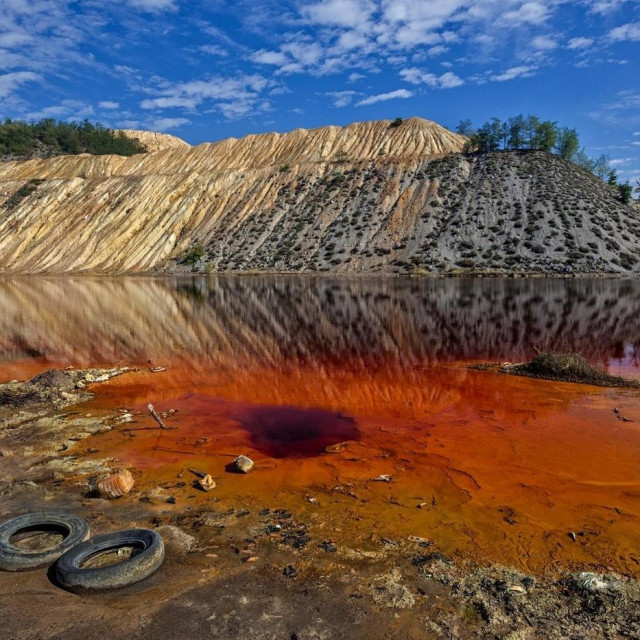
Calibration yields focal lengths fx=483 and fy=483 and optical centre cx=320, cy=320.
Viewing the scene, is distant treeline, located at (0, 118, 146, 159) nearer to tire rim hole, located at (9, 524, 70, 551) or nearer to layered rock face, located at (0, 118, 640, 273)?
layered rock face, located at (0, 118, 640, 273)

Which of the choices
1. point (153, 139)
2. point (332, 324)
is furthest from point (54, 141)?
point (332, 324)

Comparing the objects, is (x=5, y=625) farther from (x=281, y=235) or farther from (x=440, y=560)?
(x=281, y=235)

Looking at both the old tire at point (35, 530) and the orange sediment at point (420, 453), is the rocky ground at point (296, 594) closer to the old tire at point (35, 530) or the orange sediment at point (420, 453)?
the old tire at point (35, 530)

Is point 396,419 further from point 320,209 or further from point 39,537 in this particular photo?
point 320,209

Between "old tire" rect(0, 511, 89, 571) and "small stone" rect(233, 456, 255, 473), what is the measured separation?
106 inches

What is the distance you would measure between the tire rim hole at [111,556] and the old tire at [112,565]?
0.01 m

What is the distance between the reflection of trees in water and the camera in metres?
19.3

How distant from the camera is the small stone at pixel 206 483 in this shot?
7.89 meters

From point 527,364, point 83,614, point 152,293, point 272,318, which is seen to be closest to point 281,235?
point 152,293

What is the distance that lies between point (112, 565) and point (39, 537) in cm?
179

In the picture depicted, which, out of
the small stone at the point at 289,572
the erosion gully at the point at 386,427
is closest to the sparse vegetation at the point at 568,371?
the erosion gully at the point at 386,427

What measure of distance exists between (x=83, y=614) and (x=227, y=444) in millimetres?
5080

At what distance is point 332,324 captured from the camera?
2564 cm

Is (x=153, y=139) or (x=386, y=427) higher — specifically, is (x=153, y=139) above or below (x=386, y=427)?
above
